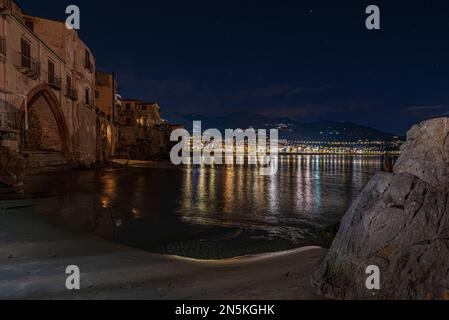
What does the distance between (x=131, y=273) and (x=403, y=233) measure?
4474mm

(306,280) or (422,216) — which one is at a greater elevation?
(422,216)

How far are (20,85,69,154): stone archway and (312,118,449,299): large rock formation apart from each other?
94.6 ft

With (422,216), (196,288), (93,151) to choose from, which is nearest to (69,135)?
(93,151)

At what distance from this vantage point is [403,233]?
355 centimetres

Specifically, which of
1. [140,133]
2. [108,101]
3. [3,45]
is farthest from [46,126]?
[140,133]

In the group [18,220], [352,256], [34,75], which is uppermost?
[34,75]

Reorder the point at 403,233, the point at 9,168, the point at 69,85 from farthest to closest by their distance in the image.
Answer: the point at 69,85 → the point at 9,168 → the point at 403,233

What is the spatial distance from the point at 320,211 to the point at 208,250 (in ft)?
33.1

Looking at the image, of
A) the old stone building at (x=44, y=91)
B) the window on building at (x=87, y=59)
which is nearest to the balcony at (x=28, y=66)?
the old stone building at (x=44, y=91)

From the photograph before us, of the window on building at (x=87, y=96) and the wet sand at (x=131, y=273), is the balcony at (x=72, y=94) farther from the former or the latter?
the wet sand at (x=131, y=273)

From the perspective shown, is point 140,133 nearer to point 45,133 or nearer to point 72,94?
point 72,94

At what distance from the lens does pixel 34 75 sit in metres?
23.0

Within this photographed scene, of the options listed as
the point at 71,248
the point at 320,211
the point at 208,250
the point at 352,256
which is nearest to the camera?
the point at 352,256
